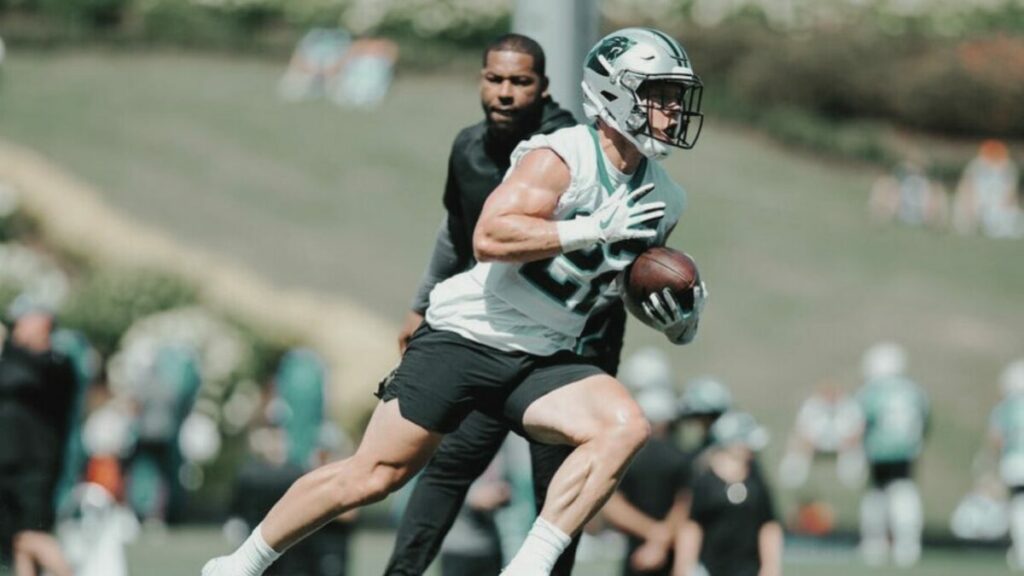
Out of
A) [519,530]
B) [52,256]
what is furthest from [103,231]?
[519,530]

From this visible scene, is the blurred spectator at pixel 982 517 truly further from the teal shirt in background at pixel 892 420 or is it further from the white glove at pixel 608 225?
the white glove at pixel 608 225

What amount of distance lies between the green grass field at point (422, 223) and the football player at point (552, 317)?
50.3 ft

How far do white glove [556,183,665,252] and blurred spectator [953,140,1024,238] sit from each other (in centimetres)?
1897

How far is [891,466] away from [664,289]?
1223cm

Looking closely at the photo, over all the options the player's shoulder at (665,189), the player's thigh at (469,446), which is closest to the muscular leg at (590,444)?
the player's shoulder at (665,189)

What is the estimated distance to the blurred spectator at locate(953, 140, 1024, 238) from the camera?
2431 centimetres

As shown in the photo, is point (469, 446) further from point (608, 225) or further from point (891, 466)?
point (891, 466)

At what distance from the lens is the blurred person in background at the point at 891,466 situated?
1791 cm

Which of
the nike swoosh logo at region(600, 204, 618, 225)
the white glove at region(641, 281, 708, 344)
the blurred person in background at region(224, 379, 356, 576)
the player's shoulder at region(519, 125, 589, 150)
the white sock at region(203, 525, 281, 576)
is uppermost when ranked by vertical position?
the player's shoulder at region(519, 125, 589, 150)

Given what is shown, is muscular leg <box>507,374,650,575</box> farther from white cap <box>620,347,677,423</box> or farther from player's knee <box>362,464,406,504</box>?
white cap <box>620,347,677,423</box>

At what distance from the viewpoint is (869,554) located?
18.3 meters

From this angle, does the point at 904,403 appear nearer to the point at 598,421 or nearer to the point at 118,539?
the point at 118,539

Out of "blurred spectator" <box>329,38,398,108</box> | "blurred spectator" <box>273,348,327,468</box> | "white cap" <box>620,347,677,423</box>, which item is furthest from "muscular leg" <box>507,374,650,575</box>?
"blurred spectator" <box>329,38,398,108</box>

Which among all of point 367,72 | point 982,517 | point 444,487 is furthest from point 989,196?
point 444,487
